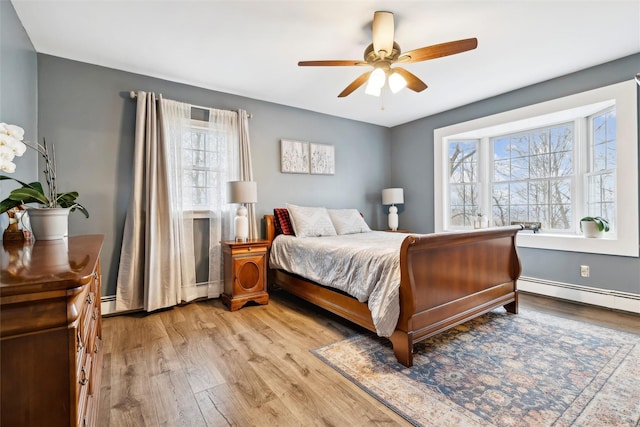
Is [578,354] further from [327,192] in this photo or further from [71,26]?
[71,26]

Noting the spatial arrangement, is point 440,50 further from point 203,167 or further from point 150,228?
point 150,228

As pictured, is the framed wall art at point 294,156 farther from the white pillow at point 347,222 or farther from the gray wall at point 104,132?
the white pillow at point 347,222

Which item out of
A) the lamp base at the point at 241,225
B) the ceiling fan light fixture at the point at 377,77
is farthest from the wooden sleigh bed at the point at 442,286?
the ceiling fan light fixture at the point at 377,77

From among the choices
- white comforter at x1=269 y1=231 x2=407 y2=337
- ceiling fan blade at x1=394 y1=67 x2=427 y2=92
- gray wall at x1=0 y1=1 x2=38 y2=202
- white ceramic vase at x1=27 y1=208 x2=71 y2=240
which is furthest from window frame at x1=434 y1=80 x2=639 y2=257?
gray wall at x1=0 y1=1 x2=38 y2=202

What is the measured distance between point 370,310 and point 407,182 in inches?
131

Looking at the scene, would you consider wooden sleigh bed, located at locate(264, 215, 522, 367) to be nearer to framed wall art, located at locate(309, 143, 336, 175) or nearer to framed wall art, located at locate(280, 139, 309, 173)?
framed wall art, located at locate(280, 139, 309, 173)

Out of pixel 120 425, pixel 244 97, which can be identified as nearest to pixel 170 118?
pixel 244 97

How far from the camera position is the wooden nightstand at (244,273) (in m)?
3.20

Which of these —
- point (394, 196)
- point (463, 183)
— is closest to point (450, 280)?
point (394, 196)

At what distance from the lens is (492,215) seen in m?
4.39

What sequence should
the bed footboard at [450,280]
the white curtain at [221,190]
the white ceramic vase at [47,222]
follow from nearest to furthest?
the white ceramic vase at [47,222]
the bed footboard at [450,280]
the white curtain at [221,190]

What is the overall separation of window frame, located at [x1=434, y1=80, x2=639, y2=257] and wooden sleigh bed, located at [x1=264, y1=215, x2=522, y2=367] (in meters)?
0.93

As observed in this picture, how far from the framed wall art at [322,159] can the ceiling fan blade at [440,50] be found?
7.44ft

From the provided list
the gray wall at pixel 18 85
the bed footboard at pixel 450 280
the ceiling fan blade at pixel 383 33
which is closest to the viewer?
the gray wall at pixel 18 85
